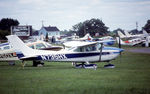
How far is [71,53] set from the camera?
67.1ft

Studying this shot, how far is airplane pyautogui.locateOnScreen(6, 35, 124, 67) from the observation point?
66.2 feet

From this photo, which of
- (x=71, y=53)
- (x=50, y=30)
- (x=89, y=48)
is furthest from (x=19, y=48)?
(x=50, y=30)

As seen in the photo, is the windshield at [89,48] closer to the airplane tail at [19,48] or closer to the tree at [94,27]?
the airplane tail at [19,48]

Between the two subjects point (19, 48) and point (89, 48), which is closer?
point (19, 48)

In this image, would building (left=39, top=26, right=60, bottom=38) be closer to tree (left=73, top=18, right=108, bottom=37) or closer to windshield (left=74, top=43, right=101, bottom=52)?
tree (left=73, top=18, right=108, bottom=37)

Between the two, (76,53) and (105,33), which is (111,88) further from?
(105,33)

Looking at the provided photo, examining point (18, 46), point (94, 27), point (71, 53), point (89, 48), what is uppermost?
point (94, 27)

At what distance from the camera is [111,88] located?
38.4 ft

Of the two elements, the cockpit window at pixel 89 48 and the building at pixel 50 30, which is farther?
the building at pixel 50 30

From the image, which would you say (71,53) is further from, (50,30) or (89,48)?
(50,30)

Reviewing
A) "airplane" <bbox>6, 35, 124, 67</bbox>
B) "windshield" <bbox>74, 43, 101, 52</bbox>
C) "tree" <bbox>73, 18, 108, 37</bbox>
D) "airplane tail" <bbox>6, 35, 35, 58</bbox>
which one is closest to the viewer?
"airplane" <bbox>6, 35, 124, 67</bbox>

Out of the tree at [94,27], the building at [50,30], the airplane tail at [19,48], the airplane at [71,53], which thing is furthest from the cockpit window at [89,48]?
the building at [50,30]

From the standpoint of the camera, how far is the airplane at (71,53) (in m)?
20.2

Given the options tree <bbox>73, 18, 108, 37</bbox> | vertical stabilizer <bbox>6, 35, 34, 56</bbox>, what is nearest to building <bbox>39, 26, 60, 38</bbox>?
tree <bbox>73, 18, 108, 37</bbox>
